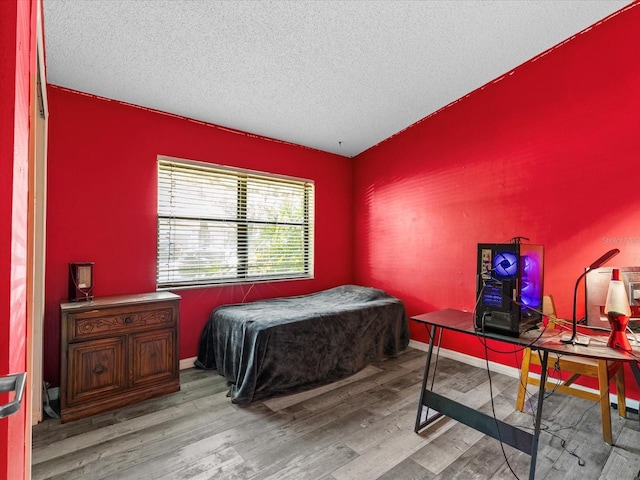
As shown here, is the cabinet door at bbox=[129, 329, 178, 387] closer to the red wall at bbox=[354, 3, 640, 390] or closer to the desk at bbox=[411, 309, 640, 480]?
the desk at bbox=[411, 309, 640, 480]

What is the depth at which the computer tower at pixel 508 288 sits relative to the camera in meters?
1.81

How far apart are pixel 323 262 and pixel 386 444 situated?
255 centimetres

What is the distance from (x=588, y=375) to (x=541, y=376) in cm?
88

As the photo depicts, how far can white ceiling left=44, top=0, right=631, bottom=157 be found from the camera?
209cm

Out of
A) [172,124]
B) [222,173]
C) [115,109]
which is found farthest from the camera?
[222,173]

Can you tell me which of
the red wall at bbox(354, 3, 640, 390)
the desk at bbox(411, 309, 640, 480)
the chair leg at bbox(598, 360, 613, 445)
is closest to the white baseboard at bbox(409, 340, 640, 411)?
the red wall at bbox(354, 3, 640, 390)

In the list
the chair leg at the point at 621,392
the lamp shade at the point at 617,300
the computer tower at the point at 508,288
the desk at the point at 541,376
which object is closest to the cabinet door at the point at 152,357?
the desk at the point at 541,376

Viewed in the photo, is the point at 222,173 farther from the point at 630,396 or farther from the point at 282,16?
the point at 630,396

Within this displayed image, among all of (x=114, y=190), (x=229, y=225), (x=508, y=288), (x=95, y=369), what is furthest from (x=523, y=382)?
(x=114, y=190)

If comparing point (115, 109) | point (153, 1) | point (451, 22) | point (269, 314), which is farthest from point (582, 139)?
point (115, 109)

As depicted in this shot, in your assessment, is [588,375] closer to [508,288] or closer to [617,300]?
[617,300]

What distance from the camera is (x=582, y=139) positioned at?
105 inches

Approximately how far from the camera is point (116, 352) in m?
2.39

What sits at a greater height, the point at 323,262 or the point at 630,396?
the point at 323,262
